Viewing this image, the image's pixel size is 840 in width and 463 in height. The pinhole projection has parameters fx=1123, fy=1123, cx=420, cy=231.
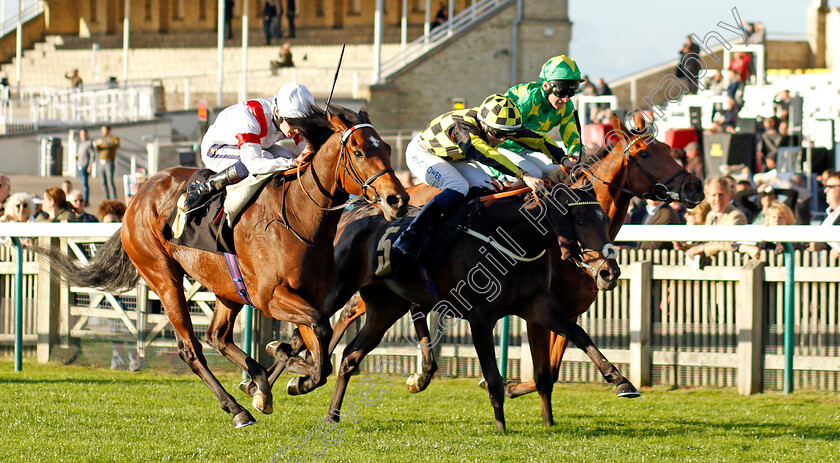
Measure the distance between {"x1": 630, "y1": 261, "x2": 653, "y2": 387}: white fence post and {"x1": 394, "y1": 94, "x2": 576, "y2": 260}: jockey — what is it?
1.74 m

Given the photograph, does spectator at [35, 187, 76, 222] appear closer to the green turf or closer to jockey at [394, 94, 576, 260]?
the green turf

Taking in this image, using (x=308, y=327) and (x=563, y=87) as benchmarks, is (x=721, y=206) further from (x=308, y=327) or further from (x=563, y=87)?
(x=308, y=327)

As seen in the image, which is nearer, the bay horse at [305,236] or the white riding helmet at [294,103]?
the bay horse at [305,236]

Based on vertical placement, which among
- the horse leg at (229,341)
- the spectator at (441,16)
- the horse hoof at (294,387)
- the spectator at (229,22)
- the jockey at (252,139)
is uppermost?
the spectator at (229,22)

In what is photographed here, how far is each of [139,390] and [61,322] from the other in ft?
6.67

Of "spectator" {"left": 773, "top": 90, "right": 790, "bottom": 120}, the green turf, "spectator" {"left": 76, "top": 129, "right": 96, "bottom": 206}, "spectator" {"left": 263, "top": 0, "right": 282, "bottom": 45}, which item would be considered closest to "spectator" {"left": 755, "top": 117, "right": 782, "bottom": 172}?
"spectator" {"left": 773, "top": 90, "right": 790, "bottom": 120}

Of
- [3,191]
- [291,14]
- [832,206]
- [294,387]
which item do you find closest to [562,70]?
[294,387]

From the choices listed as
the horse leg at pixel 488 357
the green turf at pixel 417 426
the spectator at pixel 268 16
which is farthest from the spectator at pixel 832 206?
the spectator at pixel 268 16

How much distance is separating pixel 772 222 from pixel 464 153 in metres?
3.13

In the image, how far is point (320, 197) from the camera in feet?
18.7

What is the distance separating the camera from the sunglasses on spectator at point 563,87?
258 inches

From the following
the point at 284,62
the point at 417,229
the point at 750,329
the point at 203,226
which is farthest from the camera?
the point at 284,62

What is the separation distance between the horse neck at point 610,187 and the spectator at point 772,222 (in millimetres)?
1863

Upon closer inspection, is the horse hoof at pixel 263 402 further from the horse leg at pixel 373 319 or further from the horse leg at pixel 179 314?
the horse leg at pixel 373 319
